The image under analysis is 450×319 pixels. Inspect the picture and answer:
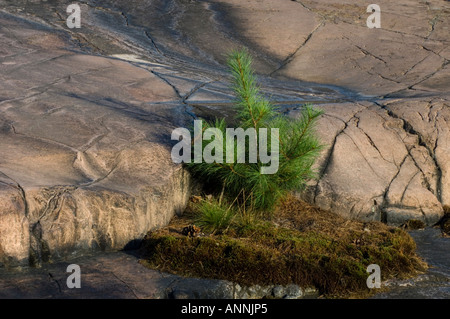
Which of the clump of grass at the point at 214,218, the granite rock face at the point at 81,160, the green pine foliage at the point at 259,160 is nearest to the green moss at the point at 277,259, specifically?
the clump of grass at the point at 214,218

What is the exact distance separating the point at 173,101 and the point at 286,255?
2.32 meters

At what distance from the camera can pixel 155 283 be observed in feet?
14.6

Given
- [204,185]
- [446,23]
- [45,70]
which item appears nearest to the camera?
[204,185]

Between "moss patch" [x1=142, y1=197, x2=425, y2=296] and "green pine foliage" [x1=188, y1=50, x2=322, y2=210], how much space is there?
0.30m

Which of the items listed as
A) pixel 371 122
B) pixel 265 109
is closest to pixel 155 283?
pixel 265 109

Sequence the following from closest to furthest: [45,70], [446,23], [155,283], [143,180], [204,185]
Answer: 1. [155,283]
2. [143,180]
3. [204,185]
4. [45,70]
5. [446,23]

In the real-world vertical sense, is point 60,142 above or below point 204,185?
above

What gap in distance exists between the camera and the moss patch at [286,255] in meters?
4.66

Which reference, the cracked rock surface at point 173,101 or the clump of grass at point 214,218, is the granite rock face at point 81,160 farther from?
the clump of grass at point 214,218

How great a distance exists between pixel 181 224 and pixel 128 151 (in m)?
0.72

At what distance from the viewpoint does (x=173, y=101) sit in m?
6.52

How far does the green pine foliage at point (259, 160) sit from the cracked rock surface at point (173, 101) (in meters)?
0.36

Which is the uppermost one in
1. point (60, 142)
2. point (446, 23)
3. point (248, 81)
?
point (446, 23)

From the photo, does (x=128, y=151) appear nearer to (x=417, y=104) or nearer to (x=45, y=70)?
(x=45, y=70)
